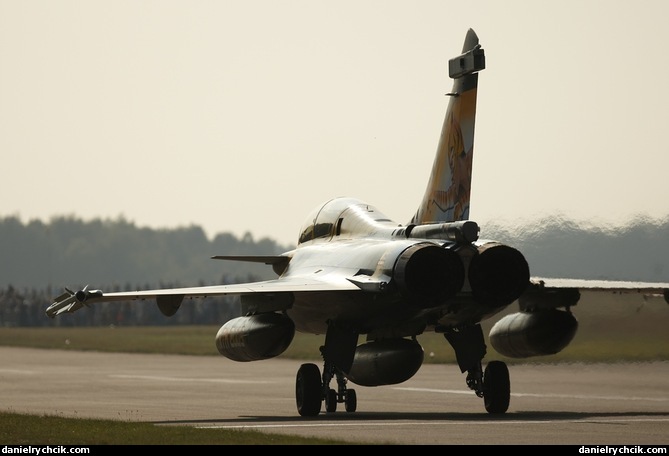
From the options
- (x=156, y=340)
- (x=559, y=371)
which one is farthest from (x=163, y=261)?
(x=559, y=371)

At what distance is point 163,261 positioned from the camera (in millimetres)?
124000

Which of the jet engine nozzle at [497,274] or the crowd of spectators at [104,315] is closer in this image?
the jet engine nozzle at [497,274]

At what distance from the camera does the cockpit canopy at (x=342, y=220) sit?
21250 millimetres

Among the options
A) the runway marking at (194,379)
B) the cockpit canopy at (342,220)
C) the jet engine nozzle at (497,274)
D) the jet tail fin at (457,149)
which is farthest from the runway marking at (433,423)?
the runway marking at (194,379)

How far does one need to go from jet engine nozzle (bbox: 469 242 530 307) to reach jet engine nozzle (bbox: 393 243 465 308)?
0.28 m

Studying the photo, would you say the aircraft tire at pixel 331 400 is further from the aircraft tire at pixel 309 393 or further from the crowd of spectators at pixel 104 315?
the crowd of spectators at pixel 104 315

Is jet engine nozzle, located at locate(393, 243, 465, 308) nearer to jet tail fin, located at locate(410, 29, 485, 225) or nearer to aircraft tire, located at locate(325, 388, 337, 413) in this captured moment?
jet tail fin, located at locate(410, 29, 485, 225)

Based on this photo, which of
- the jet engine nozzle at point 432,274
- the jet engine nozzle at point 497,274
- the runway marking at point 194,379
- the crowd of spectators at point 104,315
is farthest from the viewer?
the crowd of spectators at point 104,315

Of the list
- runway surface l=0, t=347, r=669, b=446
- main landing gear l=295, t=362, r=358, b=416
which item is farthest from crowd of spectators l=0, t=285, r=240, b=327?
main landing gear l=295, t=362, r=358, b=416

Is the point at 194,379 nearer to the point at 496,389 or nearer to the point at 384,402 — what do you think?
the point at 384,402

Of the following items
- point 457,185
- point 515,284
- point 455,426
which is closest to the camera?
point 455,426

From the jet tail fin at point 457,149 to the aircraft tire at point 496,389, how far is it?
7.53 feet

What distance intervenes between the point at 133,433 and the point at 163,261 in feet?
360
